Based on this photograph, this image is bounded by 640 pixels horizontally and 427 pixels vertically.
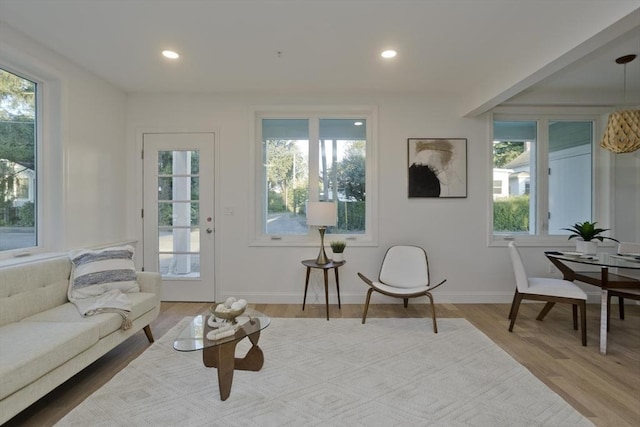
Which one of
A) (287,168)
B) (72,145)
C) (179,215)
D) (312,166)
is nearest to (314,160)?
(312,166)

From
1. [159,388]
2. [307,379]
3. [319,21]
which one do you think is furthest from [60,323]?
[319,21]

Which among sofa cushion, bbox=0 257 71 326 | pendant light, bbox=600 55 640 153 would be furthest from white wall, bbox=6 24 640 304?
sofa cushion, bbox=0 257 71 326

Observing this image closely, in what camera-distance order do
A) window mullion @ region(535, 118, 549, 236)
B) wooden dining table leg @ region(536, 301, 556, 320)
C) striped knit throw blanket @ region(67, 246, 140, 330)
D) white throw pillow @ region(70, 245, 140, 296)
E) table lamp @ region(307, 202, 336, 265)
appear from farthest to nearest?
1. window mullion @ region(535, 118, 549, 236)
2. table lamp @ region(307, 202, 336, 265)
3. wooden dining table leg @ region(536, 301, 556, 320)
4. white throw pillow @ region(70, 245, 140, 296)
5. striped knit throw blanket @ region(67, 246, 140, 330)

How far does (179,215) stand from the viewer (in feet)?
13.3

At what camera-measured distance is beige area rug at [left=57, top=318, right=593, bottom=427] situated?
1842mm

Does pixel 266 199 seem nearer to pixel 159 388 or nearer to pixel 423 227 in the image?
pixel 423 227

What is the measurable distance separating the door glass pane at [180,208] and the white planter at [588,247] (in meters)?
4.13

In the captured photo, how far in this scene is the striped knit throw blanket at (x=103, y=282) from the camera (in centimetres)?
246

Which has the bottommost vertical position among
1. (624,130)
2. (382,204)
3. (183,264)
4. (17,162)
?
(183,264)

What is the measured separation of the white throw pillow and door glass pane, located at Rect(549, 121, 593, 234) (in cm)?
477

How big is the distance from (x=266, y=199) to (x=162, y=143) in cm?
143

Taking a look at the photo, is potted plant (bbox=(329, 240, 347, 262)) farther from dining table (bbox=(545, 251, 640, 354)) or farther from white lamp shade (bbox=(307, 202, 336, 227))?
dining table (bbox=(545, 251, 640, 354))

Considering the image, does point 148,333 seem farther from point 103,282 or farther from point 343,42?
point 343,42

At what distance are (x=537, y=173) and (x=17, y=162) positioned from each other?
18.1 feet
